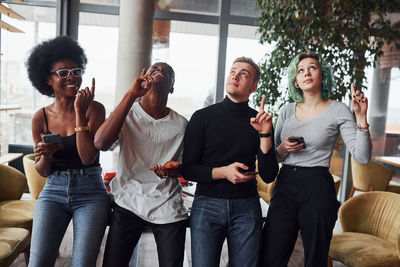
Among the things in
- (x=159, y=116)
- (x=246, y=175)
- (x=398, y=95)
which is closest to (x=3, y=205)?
(x=159, y=116)

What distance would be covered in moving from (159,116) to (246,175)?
61cm

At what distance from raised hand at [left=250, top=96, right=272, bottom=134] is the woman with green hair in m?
0.14

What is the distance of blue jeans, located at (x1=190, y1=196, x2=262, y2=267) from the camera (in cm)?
197

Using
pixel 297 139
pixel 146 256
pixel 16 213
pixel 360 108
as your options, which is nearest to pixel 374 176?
pixel 146 256

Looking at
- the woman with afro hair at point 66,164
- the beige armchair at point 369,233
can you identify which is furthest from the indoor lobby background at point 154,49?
the beige armchair at point 369,233

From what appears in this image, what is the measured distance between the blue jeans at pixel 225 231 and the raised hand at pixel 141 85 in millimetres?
666

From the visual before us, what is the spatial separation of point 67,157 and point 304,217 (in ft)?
4.38

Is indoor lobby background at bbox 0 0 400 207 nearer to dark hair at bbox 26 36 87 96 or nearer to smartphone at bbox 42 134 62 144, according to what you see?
dark hair at bbox 26 36 87 96

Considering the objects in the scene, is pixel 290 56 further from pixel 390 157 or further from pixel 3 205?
pixel 3 205

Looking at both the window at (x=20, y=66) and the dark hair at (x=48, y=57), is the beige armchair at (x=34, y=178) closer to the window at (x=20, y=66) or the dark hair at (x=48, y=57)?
the dark hair at (x=48, y=57)

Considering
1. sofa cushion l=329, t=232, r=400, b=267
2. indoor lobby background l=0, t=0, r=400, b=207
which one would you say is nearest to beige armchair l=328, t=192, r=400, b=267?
sofa cushion l=329, t=232, r=400, b=267

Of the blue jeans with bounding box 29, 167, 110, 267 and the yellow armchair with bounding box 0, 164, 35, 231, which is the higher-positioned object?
the blue jeans with bounding box 29, 167, 110, 267

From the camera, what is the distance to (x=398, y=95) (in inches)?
221

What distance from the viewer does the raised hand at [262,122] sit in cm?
191
